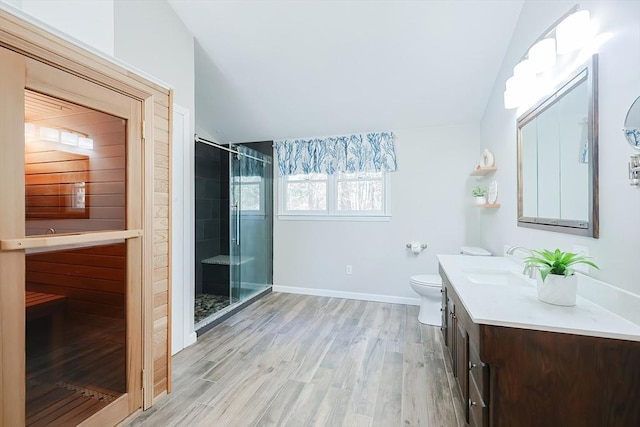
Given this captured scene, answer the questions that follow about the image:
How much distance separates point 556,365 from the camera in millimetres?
1025

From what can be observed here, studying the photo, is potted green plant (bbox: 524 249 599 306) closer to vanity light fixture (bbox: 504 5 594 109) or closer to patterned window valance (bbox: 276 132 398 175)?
vanity light fixture (bbox: 504 5 594 109)

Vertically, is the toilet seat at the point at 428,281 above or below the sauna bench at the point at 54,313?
below

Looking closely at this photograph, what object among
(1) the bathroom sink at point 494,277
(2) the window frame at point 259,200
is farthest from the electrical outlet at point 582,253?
(2) the window frame at point 259,200

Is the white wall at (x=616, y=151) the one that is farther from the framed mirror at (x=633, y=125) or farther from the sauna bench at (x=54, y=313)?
the sauna bench at (x=54, y=313)

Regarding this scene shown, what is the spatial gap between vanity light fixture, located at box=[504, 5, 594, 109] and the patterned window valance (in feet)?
5.52

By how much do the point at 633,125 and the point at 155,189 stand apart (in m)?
2.33

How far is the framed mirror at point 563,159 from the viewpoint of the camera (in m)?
1.32

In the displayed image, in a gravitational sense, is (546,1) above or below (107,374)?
above

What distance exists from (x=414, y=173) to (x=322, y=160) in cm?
121

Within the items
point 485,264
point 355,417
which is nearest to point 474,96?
point 485,264

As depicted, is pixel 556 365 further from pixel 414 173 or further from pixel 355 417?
pixel 414 173

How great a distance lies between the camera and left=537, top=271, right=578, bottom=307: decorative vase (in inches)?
47.5

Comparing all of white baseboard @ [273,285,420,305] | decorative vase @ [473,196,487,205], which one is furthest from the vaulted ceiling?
white baseboard @ [273,285,420,305]

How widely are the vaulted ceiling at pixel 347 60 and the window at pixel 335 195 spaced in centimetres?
65
